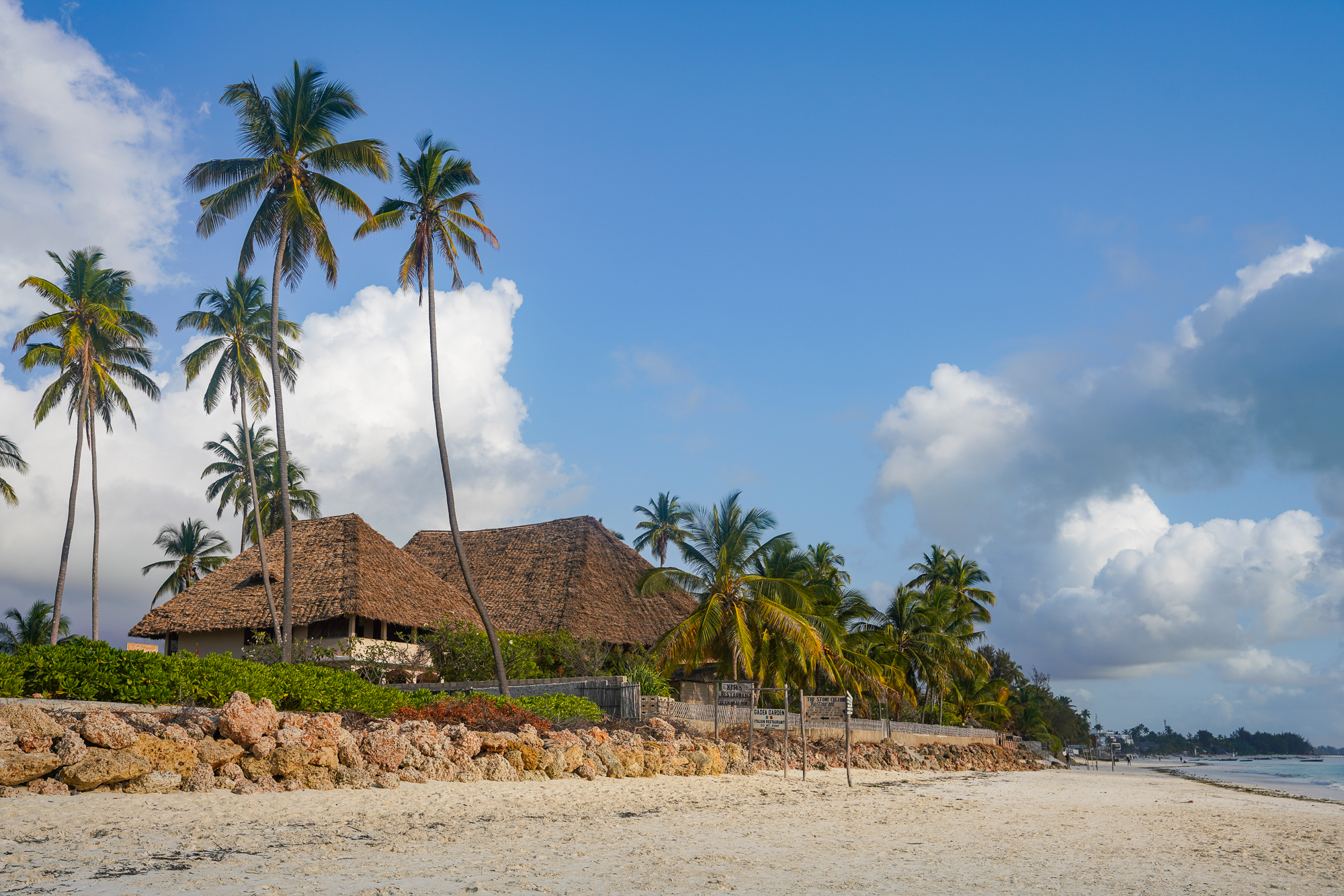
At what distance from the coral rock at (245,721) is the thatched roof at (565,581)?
18010 mm

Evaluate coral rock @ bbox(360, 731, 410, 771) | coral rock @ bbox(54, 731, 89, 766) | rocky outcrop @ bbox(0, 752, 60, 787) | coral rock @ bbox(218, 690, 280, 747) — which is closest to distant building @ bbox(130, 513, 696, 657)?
coral rock @ bbox(360, 731, 410, 771)

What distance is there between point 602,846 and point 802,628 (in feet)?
52.9

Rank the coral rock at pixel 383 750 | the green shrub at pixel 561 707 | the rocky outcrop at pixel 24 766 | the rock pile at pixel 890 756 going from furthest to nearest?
the rock pile at pixel 890 756
the green shrub at pixel 561 707
the coral rock at pixel 383 750
the rocky outcrop at pixel 24 766

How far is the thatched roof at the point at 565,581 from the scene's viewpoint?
27.9 metres

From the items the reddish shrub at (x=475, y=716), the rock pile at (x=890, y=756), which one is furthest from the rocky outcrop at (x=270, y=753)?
the rock pile at (x=890, y=756)

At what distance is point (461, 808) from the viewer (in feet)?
26.5

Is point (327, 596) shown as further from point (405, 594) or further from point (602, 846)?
point (602, 846)

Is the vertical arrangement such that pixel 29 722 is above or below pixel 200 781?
above

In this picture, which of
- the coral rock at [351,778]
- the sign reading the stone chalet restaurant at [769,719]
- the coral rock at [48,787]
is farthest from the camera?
the sign reading the stone chalet restaurant at [769,719]

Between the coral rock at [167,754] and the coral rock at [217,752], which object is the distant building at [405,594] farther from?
the coral rock at [167,754]

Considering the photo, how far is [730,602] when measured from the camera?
23.6 m

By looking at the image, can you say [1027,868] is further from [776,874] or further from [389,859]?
[389,859]

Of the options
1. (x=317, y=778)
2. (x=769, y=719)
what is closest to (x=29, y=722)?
(x=317, y=778)

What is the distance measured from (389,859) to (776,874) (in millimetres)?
2426
